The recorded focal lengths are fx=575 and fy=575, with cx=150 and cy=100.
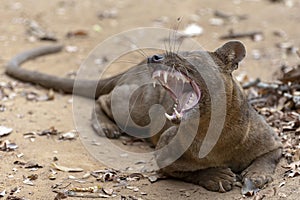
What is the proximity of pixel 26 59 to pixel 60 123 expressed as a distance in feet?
6.58

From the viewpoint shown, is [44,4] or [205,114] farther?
[44,4]

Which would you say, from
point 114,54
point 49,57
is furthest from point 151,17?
point 49,57

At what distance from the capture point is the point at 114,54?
8.05 meters

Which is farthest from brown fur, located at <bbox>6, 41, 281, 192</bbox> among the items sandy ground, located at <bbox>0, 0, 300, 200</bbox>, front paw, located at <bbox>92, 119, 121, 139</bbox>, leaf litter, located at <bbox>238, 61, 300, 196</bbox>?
front paw, located at <bbox>92, 119, 121, 139</bbox>

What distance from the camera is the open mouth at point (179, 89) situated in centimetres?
405

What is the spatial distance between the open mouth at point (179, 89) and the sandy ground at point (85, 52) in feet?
2.23

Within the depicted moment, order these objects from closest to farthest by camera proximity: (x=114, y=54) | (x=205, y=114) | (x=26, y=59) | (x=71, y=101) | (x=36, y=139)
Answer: (x=205, y=114) < (x=36, y=139) < (x=71, y=101) < (x=26, y=59) < (x=114, y=54)

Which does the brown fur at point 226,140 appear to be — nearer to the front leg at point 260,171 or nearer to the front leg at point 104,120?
the front leg at point 260,171

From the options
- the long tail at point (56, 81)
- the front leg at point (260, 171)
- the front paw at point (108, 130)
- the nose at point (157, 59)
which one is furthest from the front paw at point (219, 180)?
the long tail at point (56, 81)

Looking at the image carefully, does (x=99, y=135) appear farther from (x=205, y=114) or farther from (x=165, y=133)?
(x=205, y=114)

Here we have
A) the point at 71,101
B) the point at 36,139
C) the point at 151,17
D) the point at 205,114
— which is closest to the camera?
the point at 205,114

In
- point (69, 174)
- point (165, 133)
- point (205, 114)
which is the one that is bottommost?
point (69, 174)

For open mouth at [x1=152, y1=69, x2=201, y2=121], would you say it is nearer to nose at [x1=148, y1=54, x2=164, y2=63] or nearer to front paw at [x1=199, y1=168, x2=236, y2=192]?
nose at [x1=148, y1=54, x2=164, y2=63]

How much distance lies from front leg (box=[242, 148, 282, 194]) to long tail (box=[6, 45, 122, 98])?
1.80 m
